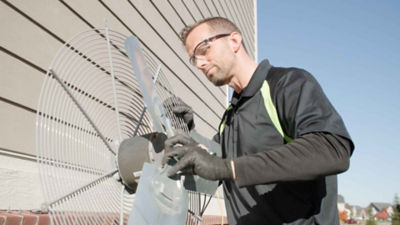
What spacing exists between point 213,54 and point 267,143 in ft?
1.91

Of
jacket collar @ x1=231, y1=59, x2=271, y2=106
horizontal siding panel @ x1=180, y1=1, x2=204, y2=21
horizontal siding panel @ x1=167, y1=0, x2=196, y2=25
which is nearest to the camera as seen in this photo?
jacket collar @ x1=231, y1=59, x2=271, y2=106

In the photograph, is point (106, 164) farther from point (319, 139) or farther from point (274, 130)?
point (319, 139)

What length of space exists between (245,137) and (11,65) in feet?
4.39

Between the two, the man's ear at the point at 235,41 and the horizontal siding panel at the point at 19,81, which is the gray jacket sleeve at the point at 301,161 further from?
the horizontal siding panel at the point at 19,81

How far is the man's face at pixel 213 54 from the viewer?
6.07ft

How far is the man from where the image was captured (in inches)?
48.6

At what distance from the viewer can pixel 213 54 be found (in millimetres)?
1850

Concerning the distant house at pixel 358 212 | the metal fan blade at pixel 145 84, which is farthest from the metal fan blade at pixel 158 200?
the distant house at pixel 358 212

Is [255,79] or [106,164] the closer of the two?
[106,164]

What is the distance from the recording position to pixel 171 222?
4.59 ft

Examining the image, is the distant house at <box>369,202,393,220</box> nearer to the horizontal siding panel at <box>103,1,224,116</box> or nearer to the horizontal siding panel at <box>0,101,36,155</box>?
the horizontal siding panel at <box>103,1,224,116</box>

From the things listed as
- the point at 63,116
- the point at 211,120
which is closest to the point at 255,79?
the point at 63,116

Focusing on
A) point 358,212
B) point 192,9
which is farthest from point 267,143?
point 358,212

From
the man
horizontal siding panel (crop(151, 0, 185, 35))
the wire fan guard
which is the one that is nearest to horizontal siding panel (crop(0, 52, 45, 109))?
the wire fan guard
